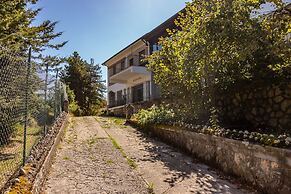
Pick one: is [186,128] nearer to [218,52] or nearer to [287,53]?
[218,52]

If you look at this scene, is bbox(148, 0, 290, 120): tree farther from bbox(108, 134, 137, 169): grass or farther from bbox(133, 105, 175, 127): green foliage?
bbox(108, 134, 137, 169): grass

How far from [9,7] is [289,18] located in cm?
695

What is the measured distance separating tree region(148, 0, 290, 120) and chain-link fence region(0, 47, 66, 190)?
375cm

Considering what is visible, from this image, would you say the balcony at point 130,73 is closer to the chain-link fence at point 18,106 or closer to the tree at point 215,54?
the tree at point 215,54

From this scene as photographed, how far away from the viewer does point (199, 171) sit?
253 inches

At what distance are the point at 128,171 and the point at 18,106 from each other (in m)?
2.68

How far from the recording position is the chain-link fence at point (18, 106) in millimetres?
4545

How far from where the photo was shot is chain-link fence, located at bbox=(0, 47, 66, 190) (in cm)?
455

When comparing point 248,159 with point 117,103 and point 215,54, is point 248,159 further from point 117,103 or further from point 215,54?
point 117,103

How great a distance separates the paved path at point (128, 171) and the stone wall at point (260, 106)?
7.53 feet

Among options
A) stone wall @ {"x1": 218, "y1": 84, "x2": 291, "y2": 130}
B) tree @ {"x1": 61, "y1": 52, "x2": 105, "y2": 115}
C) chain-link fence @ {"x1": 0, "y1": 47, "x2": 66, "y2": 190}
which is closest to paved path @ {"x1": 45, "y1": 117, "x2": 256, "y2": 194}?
chain-link fence @ {"x1": 0, "y1": 47, "x2": 66, "y2": 190}

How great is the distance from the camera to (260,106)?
8422 mm

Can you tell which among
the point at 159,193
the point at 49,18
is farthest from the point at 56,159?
the point at 49,18

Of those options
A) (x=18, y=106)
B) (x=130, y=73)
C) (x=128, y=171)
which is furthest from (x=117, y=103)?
(x=18, y=106)
